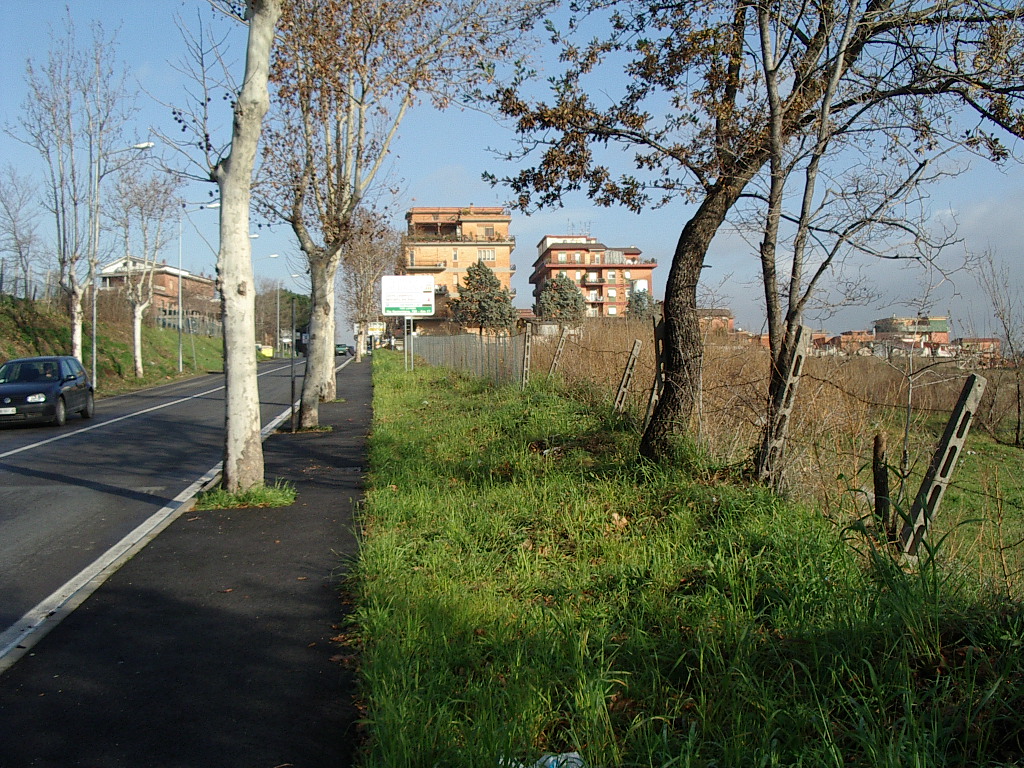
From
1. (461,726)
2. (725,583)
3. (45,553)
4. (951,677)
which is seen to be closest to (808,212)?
(725,583)

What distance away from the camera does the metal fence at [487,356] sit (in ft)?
62.2

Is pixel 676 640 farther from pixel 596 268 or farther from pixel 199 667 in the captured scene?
pixel 596 268

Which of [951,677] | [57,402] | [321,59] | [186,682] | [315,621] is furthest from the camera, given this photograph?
[57,402]

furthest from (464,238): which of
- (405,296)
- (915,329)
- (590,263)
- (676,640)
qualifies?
(676,640)

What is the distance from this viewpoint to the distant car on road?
1789 cm

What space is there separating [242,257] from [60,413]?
37.6 ft

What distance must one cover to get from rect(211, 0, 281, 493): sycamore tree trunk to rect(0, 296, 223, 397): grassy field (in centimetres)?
2426

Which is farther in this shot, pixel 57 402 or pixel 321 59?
pixel 57 402

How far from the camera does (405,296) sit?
4350 cm

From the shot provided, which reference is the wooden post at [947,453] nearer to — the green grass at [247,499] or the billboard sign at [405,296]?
the green grass at [247,499]

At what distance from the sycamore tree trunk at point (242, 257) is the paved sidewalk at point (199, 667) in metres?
1.66

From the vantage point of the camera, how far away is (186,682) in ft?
14.6

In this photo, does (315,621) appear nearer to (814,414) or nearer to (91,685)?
(91,685)

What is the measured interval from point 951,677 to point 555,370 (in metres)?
13.5
